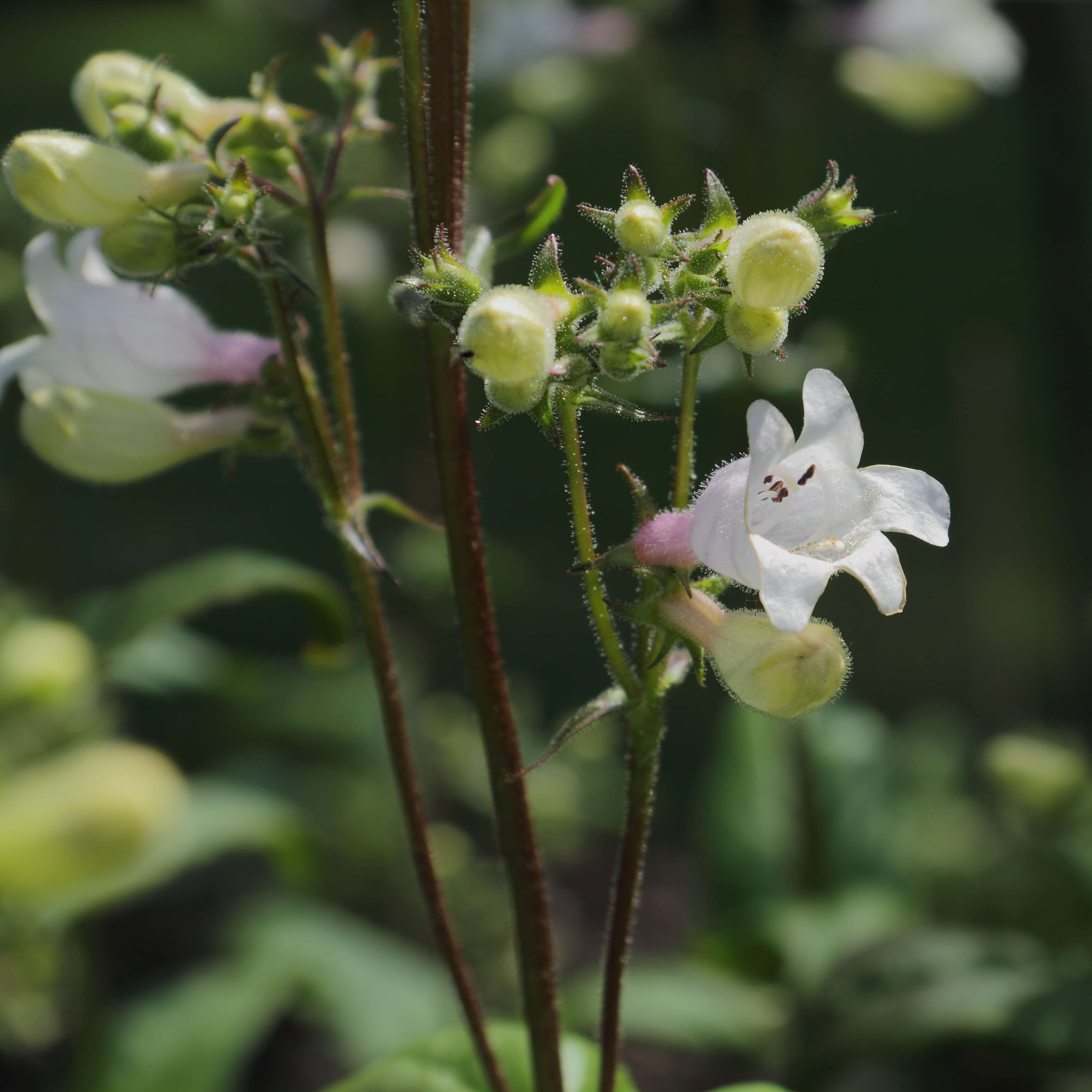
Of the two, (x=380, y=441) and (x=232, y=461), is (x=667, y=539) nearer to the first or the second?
(x=232, y=461)

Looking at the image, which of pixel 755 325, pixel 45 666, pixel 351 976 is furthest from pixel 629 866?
pixel 351 976

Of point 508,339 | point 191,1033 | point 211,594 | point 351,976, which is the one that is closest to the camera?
point 508,339

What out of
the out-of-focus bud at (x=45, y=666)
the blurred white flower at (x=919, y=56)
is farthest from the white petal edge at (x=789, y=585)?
the blurred white flower at (x=919, y=56)

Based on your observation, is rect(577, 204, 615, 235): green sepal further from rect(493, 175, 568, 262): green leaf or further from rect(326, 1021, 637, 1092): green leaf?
rect(326, 1021, 637, 1092): green leaf

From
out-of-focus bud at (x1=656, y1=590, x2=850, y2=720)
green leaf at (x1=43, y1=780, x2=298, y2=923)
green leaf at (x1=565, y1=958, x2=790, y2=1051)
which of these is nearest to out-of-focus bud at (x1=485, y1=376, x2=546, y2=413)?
out-of-focus bud at (x1=656, y1=590, x2=850, y2=720)

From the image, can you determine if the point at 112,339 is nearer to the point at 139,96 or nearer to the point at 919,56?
the point at 139,96

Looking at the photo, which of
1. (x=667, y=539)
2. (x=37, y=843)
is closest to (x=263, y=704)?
(x=37, y=843)
